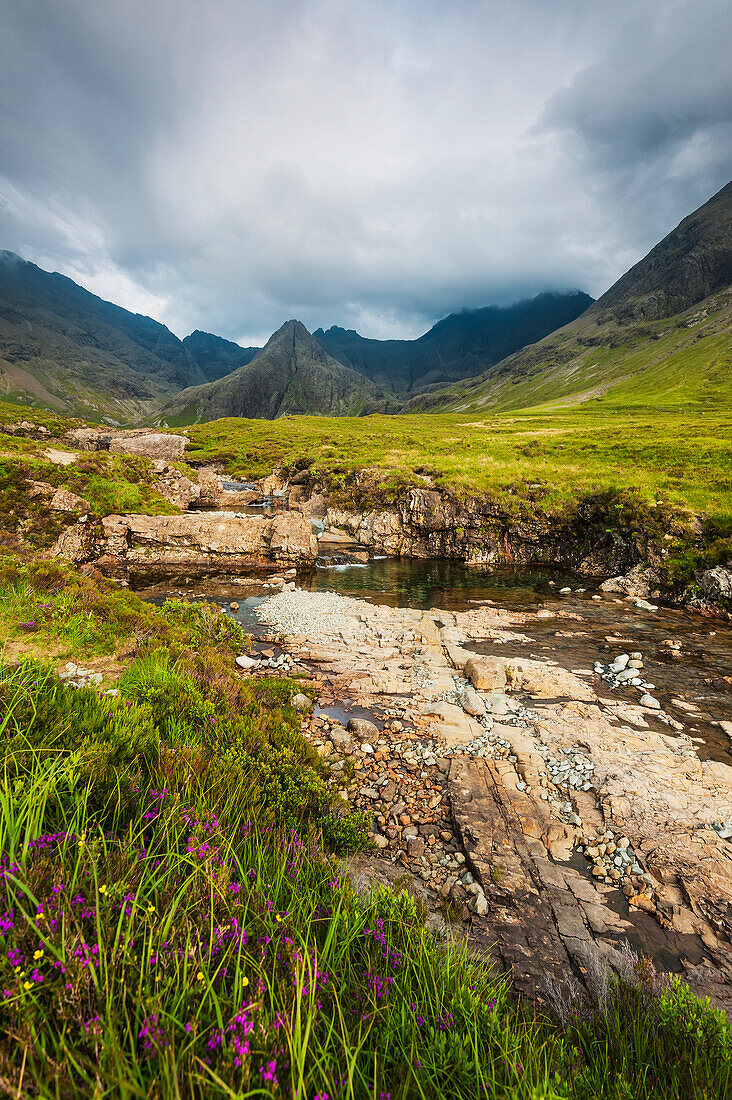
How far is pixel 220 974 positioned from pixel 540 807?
7.02 meters

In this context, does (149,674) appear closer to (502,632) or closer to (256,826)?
(256,826)

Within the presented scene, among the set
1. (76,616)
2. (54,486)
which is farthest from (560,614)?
(54,486)

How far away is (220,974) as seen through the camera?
238 cm

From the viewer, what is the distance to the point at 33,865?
2469 millimetres

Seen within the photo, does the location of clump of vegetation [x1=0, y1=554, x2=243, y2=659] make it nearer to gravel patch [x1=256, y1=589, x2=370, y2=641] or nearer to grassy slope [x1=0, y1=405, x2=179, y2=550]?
gravel patch [x1=256, y1=589, x2=370, y2=641]

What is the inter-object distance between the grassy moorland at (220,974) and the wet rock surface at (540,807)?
0.92 meters

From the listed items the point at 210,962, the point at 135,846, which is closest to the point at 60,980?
the point at 210,962

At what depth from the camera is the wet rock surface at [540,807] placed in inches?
213

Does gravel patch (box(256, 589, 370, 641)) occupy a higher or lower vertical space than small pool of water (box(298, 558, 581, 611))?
higher

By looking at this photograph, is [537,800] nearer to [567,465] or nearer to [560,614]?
[560,614]

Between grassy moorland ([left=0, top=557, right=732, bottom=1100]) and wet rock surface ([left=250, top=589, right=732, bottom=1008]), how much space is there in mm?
923

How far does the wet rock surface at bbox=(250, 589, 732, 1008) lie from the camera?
17.8 ft

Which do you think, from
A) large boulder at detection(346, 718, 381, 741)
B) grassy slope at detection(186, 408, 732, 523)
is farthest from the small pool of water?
large boulder at detection(346, 718, 381, 741)

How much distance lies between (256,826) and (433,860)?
3.74 meters
